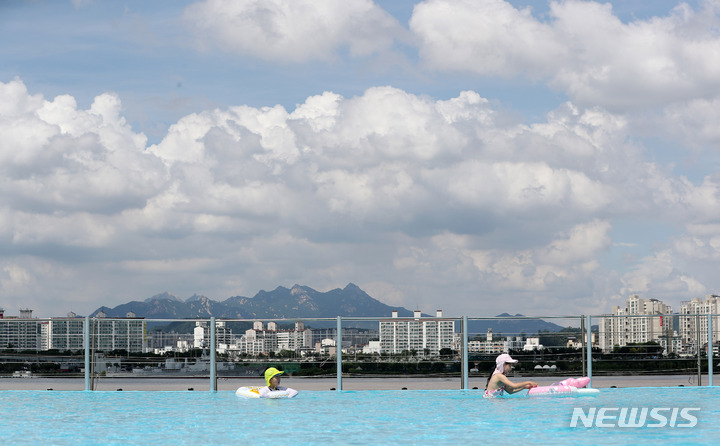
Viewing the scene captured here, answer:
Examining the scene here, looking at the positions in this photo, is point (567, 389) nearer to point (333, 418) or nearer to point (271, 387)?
point (333, 418)

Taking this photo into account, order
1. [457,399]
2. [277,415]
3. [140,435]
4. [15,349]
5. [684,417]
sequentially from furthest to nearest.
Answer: [15,349] < [457,399] < [277,415] < [684,417] < [140,435]

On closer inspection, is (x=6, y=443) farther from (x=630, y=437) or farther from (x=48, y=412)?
(x=630, y=437)

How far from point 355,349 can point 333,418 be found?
5467 millimetres

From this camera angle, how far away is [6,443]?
11.7m

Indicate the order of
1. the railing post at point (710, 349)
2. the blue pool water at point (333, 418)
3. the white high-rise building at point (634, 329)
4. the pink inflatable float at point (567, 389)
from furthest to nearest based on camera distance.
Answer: the white high-rise building at point (634, 329) → the railing post at point (710, 349) → the pink inflatable float at point (567, 389) → the blue pool water at point (333, 418)

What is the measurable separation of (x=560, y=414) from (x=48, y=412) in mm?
8921

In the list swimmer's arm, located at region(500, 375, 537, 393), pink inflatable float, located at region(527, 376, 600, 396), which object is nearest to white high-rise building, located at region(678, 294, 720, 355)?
pink inflatable float, located at region(527, 376, 600, 396)

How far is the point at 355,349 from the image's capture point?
19891mm

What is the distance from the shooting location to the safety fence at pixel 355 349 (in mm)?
19328

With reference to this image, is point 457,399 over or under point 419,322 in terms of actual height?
under

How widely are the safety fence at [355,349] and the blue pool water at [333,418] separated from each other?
0.74 m

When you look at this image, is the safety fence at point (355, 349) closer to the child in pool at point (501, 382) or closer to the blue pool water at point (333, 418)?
the blue pool water at point (333, 418)

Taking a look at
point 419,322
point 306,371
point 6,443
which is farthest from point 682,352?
point 6,443

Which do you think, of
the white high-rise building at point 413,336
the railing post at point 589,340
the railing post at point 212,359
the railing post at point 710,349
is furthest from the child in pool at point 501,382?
the railing post at point 212,359
